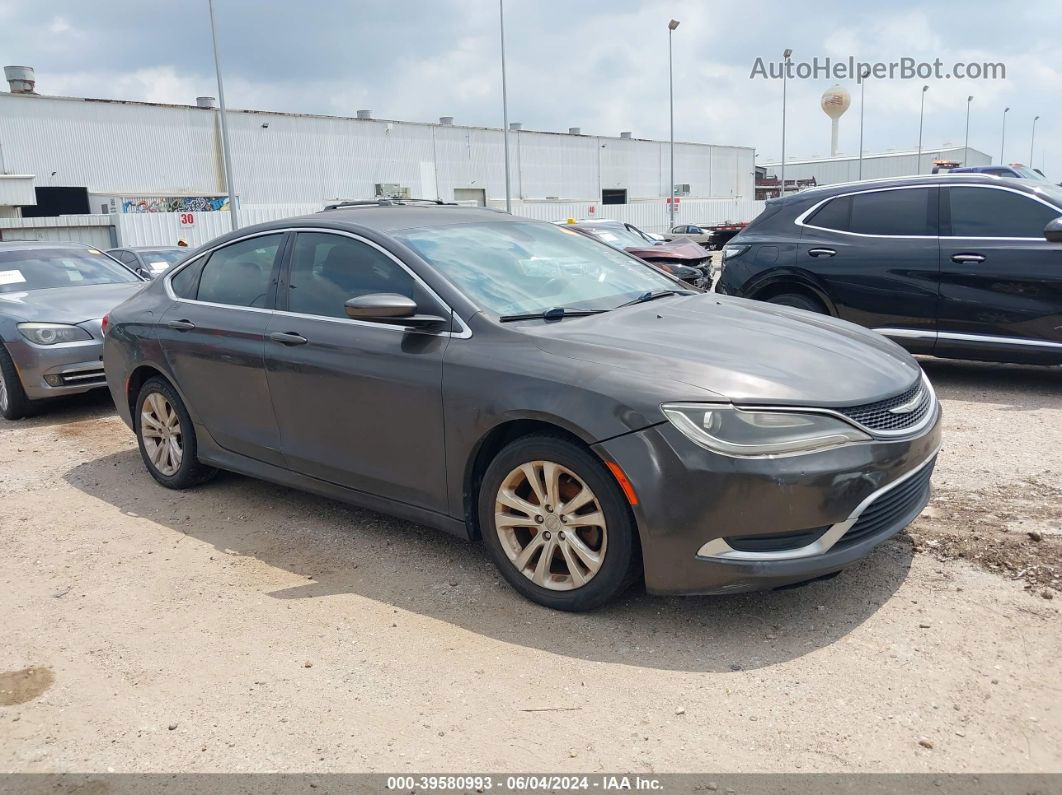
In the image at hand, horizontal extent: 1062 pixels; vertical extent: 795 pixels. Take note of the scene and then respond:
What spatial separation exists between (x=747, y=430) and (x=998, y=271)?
4798 mm

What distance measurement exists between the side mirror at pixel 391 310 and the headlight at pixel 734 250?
5.00m

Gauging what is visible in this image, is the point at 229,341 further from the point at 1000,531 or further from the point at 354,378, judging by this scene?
the point at 1000,531

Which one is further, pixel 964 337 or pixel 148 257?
pixel 148 257

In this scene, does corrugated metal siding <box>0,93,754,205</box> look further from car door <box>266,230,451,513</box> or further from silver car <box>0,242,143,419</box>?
car door <box>266,230,451,513</box>

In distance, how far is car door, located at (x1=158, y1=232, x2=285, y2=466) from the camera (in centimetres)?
466

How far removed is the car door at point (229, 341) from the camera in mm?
4664

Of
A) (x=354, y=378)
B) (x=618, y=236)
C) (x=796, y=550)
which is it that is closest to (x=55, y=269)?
(x=354, y=378)

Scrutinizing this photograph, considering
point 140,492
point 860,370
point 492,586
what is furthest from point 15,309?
point 860,370

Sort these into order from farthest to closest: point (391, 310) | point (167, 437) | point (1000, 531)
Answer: point (167, 437) < point (1000, 531) < point (391, 310)

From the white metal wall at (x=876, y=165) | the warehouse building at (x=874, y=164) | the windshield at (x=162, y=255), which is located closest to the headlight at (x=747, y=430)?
the windshield at (x=162, y=255)

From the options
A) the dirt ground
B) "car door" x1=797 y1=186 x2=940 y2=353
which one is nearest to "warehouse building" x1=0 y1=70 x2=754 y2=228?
"car door" x1=797 y1=186 x2=940 y2=353

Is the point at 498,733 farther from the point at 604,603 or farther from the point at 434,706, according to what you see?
the point at 604,603

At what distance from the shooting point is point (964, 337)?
6.98 metres

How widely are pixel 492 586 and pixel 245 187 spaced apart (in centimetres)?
4202
